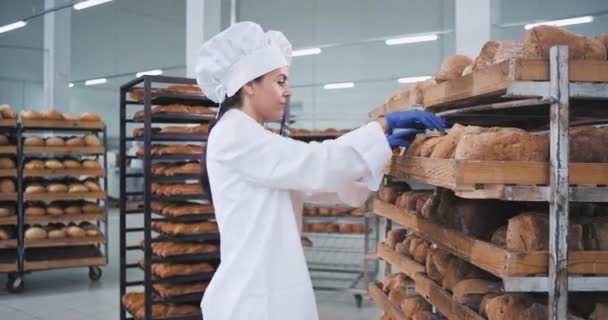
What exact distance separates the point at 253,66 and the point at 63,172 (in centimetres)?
494

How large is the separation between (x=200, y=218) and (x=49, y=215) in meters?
2.71

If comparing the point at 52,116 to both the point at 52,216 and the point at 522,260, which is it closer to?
the point at 52,216

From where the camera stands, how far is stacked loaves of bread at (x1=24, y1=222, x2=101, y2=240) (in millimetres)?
6109

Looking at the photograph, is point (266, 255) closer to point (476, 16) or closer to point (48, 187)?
point (476, 16)

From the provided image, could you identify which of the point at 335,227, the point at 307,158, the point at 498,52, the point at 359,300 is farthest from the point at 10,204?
the point at 498,52

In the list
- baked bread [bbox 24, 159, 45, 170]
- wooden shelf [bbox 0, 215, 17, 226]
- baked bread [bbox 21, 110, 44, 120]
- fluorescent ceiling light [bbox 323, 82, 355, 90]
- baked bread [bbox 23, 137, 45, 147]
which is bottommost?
wooden shelf [bbox 0, 215, 17, 226]

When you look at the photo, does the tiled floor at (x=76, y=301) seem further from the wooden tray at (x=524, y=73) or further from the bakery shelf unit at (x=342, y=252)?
the wooden tray at (x=524, y=73)

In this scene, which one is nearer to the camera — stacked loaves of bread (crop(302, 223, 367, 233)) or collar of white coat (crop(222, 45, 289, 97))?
collar of white coat (crop(222, 45, 289, 97))

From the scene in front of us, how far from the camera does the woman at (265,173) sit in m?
1.79

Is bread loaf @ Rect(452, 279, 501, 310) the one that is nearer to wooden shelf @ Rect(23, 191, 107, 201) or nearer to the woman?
the woman

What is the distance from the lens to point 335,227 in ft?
21.0

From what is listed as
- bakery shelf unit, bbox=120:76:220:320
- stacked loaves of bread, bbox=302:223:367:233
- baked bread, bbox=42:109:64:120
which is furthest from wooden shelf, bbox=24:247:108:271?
stacked loaves of bread, bbox=302:223:367:233

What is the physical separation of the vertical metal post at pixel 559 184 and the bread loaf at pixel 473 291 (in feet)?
1.11

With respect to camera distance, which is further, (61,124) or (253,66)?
(61,124)
